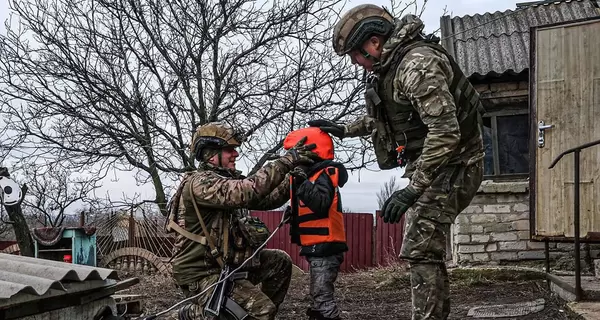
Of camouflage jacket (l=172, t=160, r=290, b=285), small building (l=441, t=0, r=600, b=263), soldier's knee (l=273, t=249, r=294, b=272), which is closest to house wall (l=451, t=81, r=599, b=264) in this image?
small building (l=441, t=0, r=600, b=263)

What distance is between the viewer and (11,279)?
373 centimetres

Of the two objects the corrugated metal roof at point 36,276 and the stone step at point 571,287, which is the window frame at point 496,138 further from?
the corrugated metal roof at point 36,276

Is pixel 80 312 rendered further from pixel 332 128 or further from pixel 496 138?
pixel 496 138

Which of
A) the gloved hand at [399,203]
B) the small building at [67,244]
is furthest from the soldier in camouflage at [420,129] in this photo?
the small building at [67,244]

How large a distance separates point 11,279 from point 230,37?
7070 millimetres

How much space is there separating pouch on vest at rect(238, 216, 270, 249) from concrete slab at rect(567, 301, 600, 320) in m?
2.25

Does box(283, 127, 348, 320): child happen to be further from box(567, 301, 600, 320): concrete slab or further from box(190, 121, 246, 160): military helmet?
box(567, 301, 600, 320): concrete slab

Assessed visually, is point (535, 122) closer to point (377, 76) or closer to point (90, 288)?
point (377, 76)

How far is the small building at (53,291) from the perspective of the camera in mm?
3482

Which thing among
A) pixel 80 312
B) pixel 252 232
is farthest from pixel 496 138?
pixel 80 312

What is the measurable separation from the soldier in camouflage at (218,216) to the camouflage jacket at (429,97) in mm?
1196

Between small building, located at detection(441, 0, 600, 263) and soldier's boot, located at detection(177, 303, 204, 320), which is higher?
small building, located at detection(441, 0, 600, 263)

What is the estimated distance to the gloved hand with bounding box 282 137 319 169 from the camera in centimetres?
447

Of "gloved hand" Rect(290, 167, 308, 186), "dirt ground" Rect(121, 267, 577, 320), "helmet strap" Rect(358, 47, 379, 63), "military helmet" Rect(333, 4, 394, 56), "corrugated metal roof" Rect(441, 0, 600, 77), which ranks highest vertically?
"corrugated metal roof" Rect(441, 0, 600, 77)
